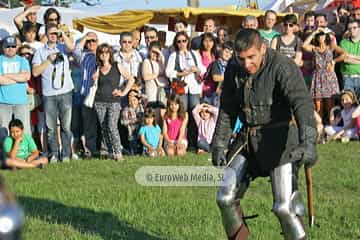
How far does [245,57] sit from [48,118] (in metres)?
5.90

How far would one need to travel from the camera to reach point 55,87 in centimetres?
1059

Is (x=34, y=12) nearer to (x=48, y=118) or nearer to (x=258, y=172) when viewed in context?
(x=48, y=118)

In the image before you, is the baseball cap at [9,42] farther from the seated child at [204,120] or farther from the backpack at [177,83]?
the seated child at [204,120]

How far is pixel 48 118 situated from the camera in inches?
421

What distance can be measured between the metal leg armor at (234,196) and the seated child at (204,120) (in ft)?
19.0

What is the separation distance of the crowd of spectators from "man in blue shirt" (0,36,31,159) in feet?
0.05

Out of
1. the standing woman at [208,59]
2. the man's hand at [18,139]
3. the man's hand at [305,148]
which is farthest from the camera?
the standing woman at [208,59]

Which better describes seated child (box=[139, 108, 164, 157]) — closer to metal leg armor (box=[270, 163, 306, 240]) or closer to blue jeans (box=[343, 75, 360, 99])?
blue jeans (box=[343, 75, 360, 99])

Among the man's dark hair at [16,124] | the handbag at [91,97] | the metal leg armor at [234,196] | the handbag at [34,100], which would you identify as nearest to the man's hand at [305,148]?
the metal leg armor at [234,196]

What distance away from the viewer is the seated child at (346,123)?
12008 millimetres

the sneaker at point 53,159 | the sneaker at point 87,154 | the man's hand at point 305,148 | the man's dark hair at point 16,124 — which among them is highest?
the man's hand at point 305,148

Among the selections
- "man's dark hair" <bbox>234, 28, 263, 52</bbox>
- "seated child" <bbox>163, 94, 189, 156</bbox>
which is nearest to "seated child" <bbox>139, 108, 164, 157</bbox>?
"seated child" <bbox>163, 94, 189, 156</bbox>

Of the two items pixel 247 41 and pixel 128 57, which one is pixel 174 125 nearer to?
pixel 128 57

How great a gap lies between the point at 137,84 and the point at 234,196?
19.8ft
